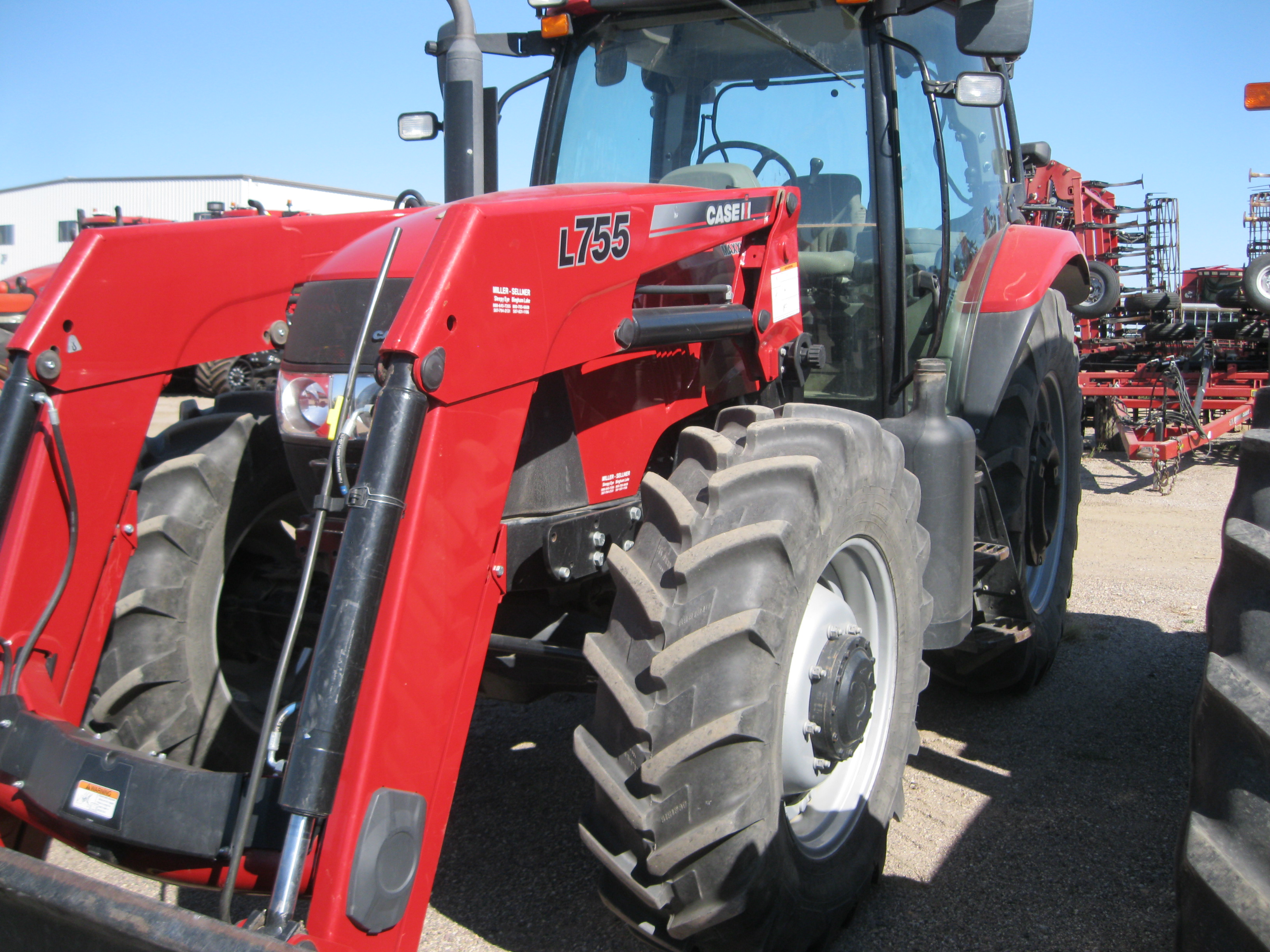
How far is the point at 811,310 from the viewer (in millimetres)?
3139

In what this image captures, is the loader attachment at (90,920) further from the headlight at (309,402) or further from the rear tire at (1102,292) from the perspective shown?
the rear tire at (1102,292)

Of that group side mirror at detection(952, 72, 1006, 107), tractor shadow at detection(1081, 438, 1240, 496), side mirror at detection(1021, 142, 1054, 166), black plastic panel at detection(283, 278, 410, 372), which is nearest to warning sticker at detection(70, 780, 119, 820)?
black plastic panel at detection(283, 278, 410, 372)

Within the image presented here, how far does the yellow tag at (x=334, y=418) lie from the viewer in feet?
6.80

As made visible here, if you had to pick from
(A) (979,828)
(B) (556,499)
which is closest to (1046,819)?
(A) (979,828)

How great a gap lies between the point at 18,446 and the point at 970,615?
2.53m

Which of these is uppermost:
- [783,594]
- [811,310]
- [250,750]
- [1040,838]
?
[811,310]

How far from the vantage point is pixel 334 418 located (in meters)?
2.10

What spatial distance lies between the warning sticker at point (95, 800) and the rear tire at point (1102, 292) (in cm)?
1064

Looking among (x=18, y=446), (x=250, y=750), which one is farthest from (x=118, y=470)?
(x=250, y=750)

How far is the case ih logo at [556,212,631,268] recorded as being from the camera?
2078 mm

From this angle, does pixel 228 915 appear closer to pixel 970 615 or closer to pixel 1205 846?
pixel 1205 846

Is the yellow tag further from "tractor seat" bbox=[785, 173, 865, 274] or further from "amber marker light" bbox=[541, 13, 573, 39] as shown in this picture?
"amber marker light" bbox=[541, 13, 573, 39]

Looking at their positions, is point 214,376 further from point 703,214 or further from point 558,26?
point 703,214

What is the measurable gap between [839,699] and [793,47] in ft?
6.34
